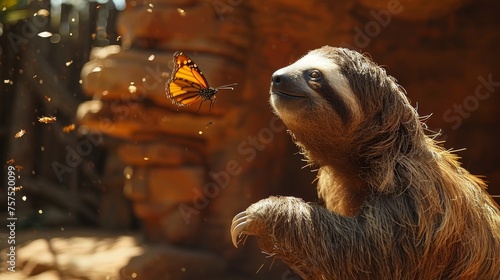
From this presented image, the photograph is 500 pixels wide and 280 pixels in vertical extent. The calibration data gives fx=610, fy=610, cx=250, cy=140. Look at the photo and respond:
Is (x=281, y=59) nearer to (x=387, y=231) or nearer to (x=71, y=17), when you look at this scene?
(x=387, y=231)

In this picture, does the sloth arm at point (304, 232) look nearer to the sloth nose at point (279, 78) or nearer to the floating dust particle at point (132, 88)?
the sloth nose at point (279, 78)

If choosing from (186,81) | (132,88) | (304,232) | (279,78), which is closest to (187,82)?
(186,81)

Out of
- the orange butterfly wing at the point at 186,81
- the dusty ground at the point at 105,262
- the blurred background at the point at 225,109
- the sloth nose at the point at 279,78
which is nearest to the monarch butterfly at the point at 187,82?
the orange butterfly wing at the point at 186,81

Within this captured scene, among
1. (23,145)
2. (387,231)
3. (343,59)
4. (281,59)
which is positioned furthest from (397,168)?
(23,145)

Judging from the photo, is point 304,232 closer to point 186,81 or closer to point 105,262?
point 186,81

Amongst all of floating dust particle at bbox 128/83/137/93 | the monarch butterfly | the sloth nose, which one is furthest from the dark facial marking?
floating dust particle at bbox 128/83/137/93

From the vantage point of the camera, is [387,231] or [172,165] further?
[172,165]
